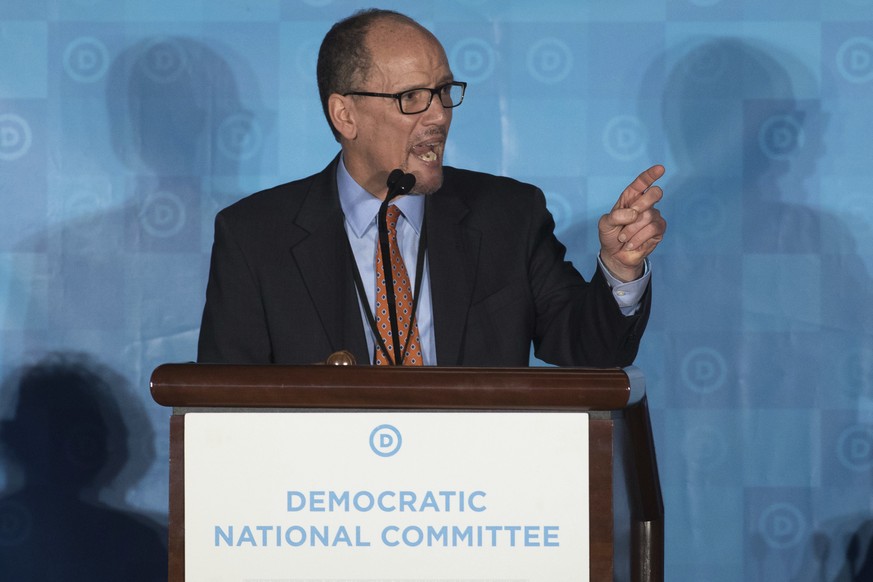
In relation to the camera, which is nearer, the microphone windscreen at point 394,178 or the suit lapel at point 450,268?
the microphone windscreen at point 394,178

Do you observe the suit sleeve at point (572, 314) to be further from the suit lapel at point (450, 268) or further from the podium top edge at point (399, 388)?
the podium top edge at point (399, 388)

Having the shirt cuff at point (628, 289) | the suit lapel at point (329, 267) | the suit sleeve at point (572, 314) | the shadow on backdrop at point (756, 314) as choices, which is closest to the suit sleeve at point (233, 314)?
the suit lapel at point (329, 267)

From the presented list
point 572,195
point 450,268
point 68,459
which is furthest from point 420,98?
point 68,459

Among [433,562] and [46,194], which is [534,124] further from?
[433,562]

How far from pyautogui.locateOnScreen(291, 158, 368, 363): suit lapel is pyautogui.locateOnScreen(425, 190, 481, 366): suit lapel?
0.14 metres

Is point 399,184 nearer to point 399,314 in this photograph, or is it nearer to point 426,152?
point 399,314

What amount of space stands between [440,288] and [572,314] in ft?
0.82

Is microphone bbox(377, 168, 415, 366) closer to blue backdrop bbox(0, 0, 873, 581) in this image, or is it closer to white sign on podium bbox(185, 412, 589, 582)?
white sign on podium bbox(185, 412, 589, 582)

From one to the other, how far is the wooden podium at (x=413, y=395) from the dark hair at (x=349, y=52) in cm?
118

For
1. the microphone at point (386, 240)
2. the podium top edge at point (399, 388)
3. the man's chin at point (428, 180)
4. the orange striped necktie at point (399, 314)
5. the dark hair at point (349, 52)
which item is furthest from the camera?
the dark hair at point (349, 52)

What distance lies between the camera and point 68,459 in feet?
9.78

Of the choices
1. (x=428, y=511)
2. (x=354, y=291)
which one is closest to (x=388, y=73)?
(x=354, y=291)

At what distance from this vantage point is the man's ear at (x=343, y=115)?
2.24 metres

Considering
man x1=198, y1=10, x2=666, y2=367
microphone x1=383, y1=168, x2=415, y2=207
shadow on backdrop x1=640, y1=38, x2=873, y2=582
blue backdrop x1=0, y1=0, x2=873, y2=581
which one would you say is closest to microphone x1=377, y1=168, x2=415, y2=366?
microphone x1=383, y1=168, x2=415, y2=207
